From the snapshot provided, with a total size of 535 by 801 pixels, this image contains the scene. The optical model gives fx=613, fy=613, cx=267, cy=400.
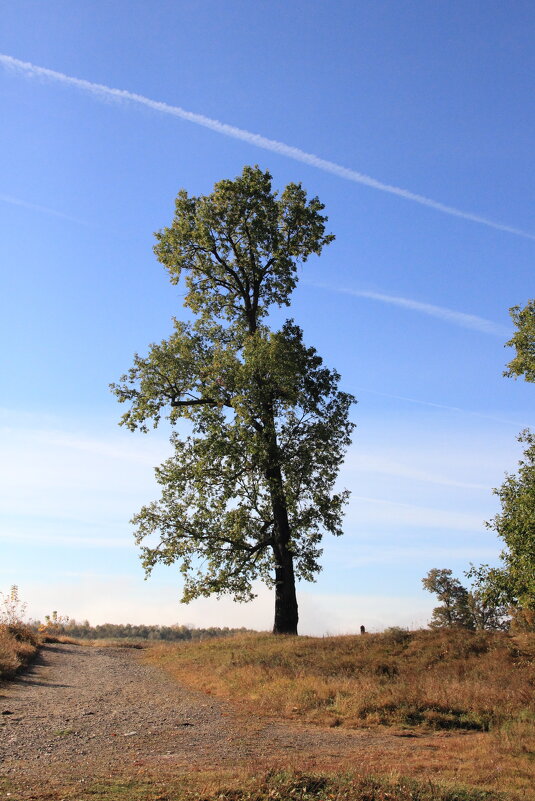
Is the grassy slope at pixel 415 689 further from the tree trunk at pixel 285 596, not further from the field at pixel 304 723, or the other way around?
the tree trunk at pixel 285 596

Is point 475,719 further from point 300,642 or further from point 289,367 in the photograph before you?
point 289,367

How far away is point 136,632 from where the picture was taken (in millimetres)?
55781

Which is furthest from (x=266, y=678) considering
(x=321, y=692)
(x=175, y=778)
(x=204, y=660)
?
(x=175, y=778)

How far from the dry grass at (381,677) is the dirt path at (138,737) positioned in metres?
1.23

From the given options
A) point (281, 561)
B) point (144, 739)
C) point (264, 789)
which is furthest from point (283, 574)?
point (264, 789)

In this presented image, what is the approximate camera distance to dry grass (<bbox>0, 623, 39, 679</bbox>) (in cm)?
1960

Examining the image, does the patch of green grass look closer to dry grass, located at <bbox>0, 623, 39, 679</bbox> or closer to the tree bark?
dry grass, located at <bbox>0, 623, 39, 679</bbox>

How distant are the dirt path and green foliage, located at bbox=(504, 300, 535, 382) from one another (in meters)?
19.8

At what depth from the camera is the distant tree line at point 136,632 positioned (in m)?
47.9

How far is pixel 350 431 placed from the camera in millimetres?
27594

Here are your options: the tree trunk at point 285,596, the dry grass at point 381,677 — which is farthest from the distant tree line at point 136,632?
the dry grass at point 381,677

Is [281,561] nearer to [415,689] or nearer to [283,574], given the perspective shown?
[283,574]

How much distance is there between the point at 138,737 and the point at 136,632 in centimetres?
4756

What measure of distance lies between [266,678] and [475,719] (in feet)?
20.9
